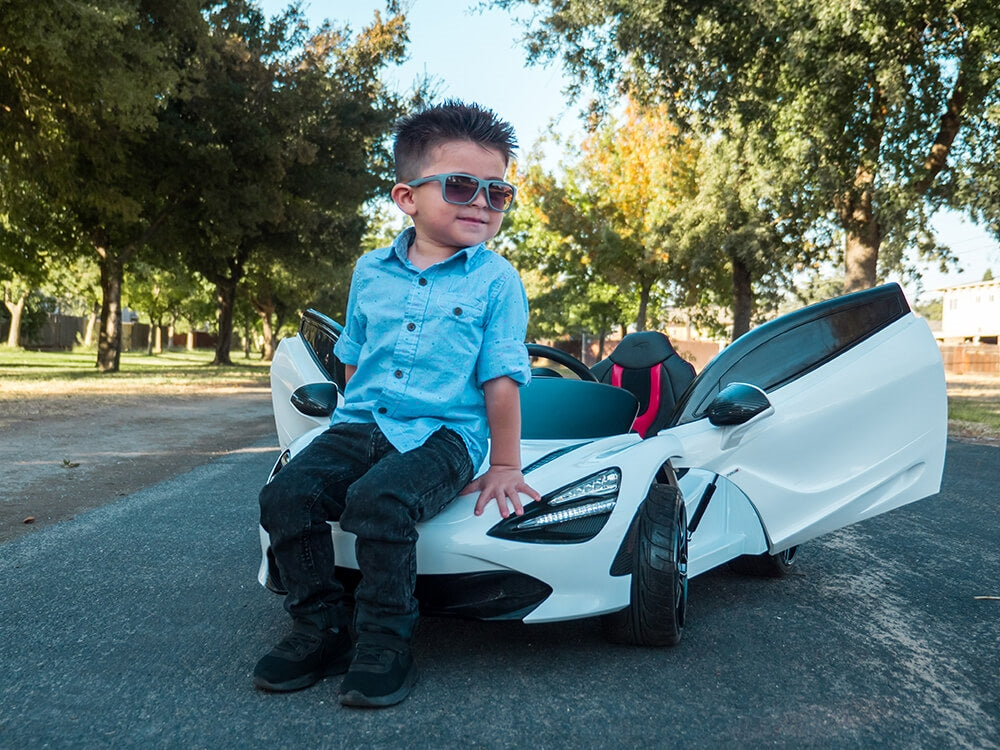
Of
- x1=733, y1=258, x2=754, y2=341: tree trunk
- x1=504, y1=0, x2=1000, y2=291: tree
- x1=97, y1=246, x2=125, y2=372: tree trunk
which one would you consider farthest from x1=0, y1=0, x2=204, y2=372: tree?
x1=733, y1=258, x2=754, y2=341: tree trunk

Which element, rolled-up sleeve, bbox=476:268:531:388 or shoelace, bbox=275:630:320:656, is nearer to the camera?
shoelace, bbox=275:630:320:656

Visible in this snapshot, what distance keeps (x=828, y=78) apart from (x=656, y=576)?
37.2ft

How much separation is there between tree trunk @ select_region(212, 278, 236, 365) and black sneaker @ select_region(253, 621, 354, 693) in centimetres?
3309

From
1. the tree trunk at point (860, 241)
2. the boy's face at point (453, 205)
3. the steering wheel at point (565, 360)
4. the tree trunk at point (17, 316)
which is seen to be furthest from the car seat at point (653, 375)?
the tree trunk at point (17, 316)

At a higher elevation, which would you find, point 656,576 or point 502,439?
point 502,439

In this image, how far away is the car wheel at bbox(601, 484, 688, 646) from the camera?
9.22 feet

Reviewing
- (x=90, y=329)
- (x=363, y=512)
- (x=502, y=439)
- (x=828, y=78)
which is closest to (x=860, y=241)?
(x=828, y=78)

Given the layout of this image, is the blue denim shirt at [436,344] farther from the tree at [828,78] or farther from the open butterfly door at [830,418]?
the tree at [828,78]

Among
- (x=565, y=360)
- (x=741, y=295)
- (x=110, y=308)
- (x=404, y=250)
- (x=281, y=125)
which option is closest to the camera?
(x=404, y=250)

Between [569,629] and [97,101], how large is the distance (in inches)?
585

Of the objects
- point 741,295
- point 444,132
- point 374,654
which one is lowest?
point 374,654

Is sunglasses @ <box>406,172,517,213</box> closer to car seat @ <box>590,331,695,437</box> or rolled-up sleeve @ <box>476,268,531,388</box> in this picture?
rolled-up sleeve @ <box>476,268,531,388</box>

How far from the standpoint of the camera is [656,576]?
111 inches

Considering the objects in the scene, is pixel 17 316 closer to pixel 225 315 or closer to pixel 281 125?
pixel 225 315
